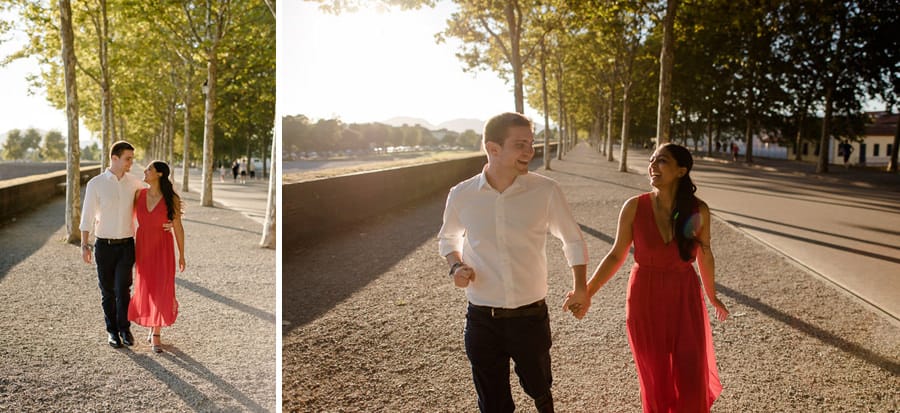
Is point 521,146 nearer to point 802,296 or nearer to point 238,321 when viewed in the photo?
point 802,296

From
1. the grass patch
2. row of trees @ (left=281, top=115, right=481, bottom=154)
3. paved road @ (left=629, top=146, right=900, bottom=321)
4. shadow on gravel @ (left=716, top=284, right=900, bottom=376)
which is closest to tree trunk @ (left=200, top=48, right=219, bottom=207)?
row of trees @ (left=281, top=115, right=481, bottom=154)

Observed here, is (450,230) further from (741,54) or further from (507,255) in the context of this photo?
(741,54)

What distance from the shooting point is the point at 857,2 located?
21.2ft

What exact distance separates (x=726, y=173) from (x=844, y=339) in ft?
9.93

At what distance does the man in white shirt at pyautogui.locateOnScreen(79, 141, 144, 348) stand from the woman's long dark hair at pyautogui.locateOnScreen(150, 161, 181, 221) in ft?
0.60

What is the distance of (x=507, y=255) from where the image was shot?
2320 millimetres

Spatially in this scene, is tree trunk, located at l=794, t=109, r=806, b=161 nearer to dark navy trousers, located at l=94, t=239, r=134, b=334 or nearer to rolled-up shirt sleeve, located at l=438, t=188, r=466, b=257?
rolled-up shirt sleeve, located at l=438, t=188, r=466, b=257

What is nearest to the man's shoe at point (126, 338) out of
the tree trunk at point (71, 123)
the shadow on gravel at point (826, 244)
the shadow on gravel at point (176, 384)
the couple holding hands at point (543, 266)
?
the shadow on gravel at point (176, 384)

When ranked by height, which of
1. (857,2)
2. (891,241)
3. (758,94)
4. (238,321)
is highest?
(857,2)

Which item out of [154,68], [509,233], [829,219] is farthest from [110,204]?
[829,219]

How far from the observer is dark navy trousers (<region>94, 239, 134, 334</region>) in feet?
14.8

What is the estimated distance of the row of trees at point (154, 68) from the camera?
7.41 meters

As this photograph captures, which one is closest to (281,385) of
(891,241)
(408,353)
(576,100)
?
(408,353)

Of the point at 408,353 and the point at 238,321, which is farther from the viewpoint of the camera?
the point at 238,321
